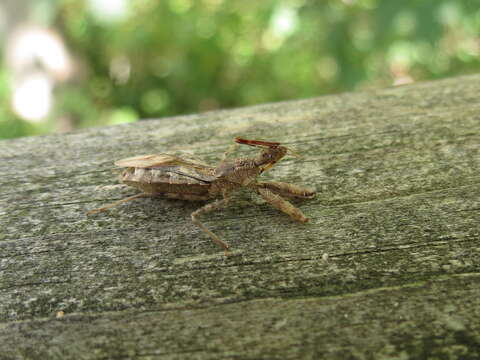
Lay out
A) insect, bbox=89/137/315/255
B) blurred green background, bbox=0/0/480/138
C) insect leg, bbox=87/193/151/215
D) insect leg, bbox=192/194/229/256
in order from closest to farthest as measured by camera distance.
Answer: insect leg, bbox=192/194/229/256
insect leg, bbox=87/193/151/215
insect, bbox=89/137/315/255
blurred green background, bbox=0/0/480/138

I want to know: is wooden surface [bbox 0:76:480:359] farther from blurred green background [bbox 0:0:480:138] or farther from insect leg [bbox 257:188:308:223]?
blurred green background [bbox 0:0:480:138]

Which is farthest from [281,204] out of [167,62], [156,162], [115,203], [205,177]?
[167,62]

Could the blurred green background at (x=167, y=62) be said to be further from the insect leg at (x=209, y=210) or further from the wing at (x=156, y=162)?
the insect leg at (x=209, y=210)

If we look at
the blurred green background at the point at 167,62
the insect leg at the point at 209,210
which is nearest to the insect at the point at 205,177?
the insect leg at the point at 209,210

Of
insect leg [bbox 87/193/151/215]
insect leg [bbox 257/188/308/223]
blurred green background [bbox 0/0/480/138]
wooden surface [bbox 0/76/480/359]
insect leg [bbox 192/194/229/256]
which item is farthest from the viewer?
blurred green background [bbox 0/0/480/138]

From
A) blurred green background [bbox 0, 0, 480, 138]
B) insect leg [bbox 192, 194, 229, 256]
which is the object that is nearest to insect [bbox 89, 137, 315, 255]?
insect leg [bbox 192, 194, 229, 256]

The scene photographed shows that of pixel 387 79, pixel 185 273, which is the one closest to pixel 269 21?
pixel 387 79

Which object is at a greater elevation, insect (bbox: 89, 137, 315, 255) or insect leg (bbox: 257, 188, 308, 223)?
insect (bbox: 89, 137, 315, 255)

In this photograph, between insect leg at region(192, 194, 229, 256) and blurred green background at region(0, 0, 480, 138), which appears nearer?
insect leg at region(192, 194, 229, 256)
